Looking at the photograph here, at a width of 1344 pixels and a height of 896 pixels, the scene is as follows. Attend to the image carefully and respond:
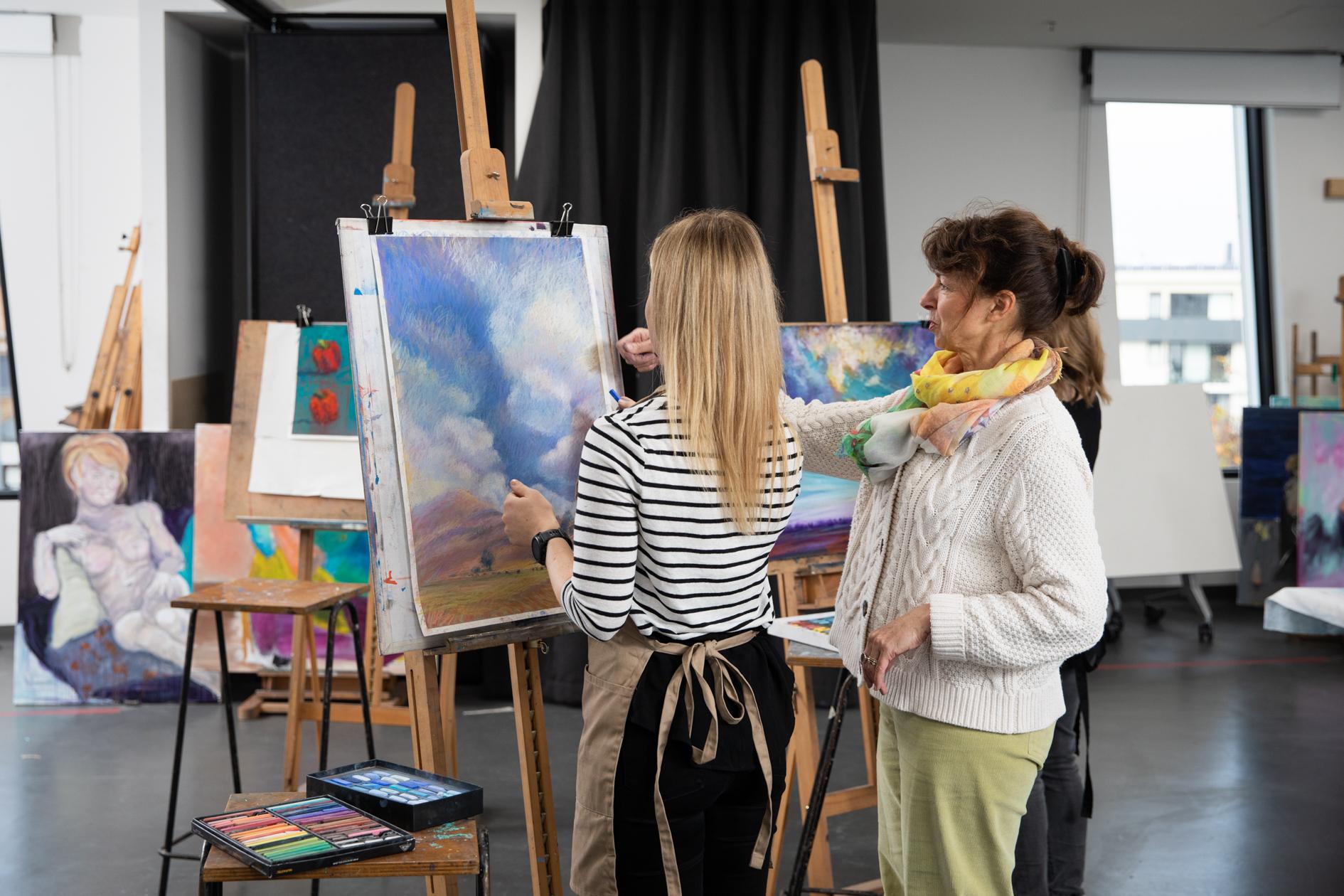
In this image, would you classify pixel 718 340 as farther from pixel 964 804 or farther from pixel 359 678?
pixel 359 678

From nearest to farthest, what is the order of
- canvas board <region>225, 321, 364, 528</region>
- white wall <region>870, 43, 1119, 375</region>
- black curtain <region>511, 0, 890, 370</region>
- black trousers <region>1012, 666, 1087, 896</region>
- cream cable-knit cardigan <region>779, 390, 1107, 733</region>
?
cream cable-knit cardigan <region>779, 390, 1107, 733</region>
black trousers <region>1012, 666, 1087, 896</region>
canvas board <region>225, 321, 364, 528</region>
black curtain <region>511, 0, 890, 370</region>
white wall <region>870, 43, 1119, 375</region>

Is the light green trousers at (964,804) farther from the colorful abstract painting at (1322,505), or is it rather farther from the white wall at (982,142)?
the colorful abstract painting at (1322,505)


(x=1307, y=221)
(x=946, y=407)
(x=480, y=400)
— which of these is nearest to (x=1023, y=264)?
(x=946, y=407)

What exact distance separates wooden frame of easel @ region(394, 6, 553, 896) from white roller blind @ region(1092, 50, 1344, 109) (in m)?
4.35

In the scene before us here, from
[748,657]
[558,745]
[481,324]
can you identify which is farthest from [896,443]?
[558,745]

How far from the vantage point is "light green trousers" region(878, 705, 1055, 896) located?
4.60ft

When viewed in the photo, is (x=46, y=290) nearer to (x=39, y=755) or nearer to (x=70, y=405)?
(x=70, y=405)

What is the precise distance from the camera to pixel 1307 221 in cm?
582

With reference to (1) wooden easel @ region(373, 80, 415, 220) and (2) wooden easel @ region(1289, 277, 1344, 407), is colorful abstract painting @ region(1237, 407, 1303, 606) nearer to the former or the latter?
(2) wooden easel @ region(1289, 277, 1344, 407)

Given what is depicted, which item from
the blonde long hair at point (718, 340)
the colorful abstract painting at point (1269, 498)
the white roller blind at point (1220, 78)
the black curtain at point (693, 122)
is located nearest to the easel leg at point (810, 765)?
the blonde long hair at point (718, 340)

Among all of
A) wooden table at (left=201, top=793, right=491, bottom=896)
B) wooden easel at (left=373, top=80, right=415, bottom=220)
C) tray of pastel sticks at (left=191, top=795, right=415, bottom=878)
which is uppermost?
wooden easel at (left=373, top=80, right=415, bottom=220)

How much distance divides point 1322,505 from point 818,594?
350 centimetres

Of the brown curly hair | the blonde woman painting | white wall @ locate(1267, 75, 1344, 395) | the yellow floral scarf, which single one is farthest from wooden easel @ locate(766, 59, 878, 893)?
white wall @ locate(1267, 75, 1344, 395)

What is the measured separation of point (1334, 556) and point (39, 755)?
5.10 metres
